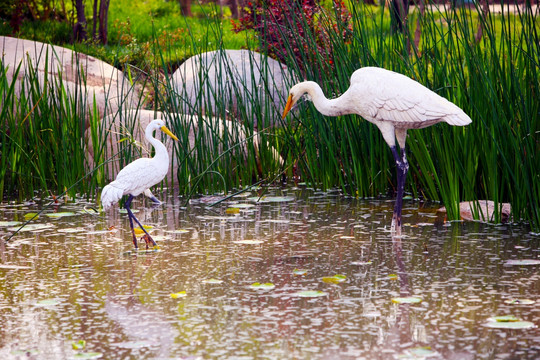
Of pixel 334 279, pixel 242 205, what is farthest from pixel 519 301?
pixel 242 205

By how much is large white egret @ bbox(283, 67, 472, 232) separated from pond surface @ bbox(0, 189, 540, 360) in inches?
22.8

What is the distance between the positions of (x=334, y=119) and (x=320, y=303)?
2.68 metres

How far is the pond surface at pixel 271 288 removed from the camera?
270 centimetres

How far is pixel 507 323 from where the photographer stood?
2842 millimetres

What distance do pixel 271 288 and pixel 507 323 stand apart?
103cm

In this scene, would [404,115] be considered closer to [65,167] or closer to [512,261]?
[512,261]

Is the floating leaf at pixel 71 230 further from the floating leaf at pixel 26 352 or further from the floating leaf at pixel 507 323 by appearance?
the floating leaf at pixel 507 323

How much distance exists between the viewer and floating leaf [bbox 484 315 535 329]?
2.81 m

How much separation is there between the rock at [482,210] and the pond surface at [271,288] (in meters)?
0.10

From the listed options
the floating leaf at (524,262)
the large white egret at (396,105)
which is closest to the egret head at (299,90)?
the large white egret at (396,105)

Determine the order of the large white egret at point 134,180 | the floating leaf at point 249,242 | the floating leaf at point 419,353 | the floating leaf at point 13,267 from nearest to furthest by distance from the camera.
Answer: the floating leaf at point 419,353
the floating leaf at point 13,267
the large white egret at point 134,180
the floating leaf at point 249,242

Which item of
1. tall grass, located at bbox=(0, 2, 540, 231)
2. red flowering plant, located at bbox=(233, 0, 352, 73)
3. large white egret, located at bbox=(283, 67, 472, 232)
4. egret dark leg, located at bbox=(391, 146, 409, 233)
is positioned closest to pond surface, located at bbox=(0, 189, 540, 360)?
egret dark leg, located at bbox=(391, 146, 409, 233)

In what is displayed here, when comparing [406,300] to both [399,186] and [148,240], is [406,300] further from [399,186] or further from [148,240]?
[148,240]

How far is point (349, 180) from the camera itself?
5.59m
